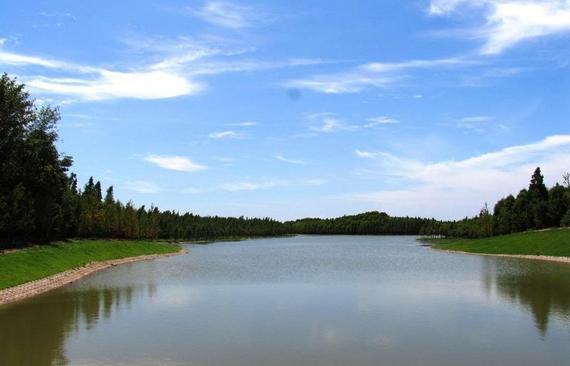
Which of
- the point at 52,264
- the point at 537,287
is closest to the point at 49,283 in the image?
the point at 52,264

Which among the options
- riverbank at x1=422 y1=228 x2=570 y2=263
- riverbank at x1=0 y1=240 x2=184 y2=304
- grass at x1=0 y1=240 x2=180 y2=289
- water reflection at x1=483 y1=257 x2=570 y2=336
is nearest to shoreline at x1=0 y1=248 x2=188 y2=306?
riverbank at x1=0 y1=240 x2=184 y2=304

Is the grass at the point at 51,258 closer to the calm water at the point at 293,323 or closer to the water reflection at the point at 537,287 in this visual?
the calm water at the point at 293,323

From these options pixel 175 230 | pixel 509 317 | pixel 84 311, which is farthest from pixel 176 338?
pixel 175 230

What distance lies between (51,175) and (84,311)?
116ft

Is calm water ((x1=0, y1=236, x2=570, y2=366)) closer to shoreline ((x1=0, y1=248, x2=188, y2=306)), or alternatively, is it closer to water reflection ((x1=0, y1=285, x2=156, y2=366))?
water reflection ((x1=0, y1=285, x2=156, y2=366))

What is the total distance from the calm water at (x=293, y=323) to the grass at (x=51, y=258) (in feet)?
11.9

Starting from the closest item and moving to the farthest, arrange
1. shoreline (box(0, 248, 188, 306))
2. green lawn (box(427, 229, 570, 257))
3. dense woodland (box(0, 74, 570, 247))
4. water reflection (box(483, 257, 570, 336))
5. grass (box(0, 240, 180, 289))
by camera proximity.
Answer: water reflection (box(483, 257, 570, 336)) → shoreline (box(0, 248, 188, 306)) → grass (box(0, 240, 180, 289)) → dense woodland (box(0, 74, 570, 247)) → green lawn (box(427, 229, 570, 257))

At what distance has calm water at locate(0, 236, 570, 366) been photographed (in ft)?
67.7

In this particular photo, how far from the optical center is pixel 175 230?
171 metres

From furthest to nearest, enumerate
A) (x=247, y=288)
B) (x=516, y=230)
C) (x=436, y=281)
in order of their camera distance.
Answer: (x=516, y=230) → (x=436, y=281) → (x=247, y=288)

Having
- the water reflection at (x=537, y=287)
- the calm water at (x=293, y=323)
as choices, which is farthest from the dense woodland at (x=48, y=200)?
the water reflection at (x=537, y=287)

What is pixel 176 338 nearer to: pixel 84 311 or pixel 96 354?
pixel 96 354

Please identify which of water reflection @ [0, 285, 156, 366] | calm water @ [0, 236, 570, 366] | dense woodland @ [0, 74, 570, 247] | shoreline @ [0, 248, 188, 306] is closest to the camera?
calm water @ [0, 236, 570, 366]

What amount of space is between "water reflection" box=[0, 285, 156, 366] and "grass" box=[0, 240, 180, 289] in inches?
149
